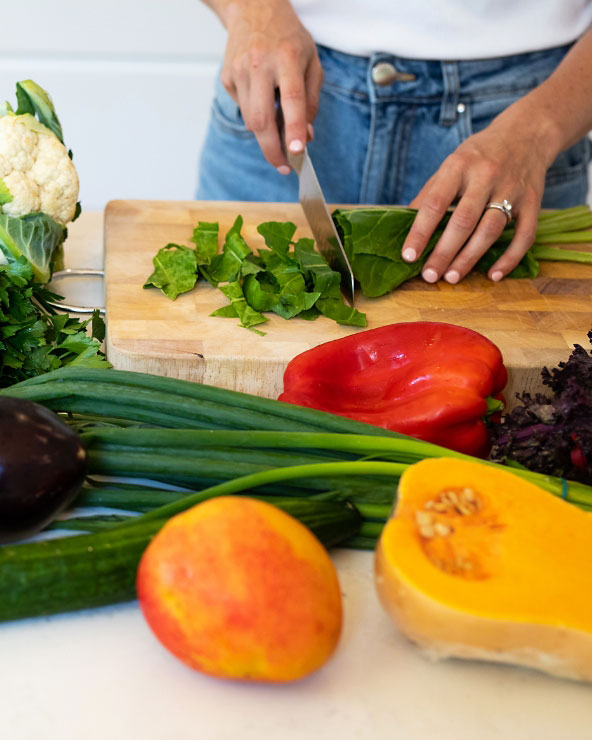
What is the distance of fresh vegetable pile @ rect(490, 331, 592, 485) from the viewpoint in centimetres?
94

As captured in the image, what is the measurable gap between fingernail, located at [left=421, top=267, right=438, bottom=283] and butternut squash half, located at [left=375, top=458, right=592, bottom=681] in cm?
72

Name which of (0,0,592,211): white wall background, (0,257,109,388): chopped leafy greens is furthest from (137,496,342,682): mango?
(0,0,592,211): white wall background

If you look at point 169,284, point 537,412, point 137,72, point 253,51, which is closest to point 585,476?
point 537,412

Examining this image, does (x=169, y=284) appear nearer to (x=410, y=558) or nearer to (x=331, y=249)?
(x=331, y=249)

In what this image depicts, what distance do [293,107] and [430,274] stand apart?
1.24ft

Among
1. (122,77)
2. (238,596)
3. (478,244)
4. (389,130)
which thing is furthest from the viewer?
(122,77)

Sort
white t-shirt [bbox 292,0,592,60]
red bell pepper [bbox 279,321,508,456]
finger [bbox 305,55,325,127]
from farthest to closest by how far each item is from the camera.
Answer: white t-shirt [bbox 292,0,592,60] → finger [bbox 305,55,325,127] → red bell pepper [bbox 279,321,508,456]

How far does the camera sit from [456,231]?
4.89 feet

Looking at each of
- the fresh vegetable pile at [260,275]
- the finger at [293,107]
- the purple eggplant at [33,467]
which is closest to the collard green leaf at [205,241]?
the fresh vegetable pile at [260,275]

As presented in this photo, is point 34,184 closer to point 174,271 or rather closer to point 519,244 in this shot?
point 174,271

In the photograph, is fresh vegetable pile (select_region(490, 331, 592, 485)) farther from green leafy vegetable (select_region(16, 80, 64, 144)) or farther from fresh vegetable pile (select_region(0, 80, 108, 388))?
green leafy vegetable (select_region(16, 80, 64, 144))

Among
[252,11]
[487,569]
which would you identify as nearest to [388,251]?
[252,11]

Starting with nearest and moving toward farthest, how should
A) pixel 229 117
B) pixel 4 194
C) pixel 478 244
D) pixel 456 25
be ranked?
pixel 4 194
pixel 478 244
pixel 456 25
pixel 229 117

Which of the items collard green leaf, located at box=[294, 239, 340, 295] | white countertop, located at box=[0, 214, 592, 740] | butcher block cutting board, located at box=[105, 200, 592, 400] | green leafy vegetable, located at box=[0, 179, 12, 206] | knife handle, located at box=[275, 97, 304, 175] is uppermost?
Result: knife handle, located at box=[275, 97, 304, 175]
